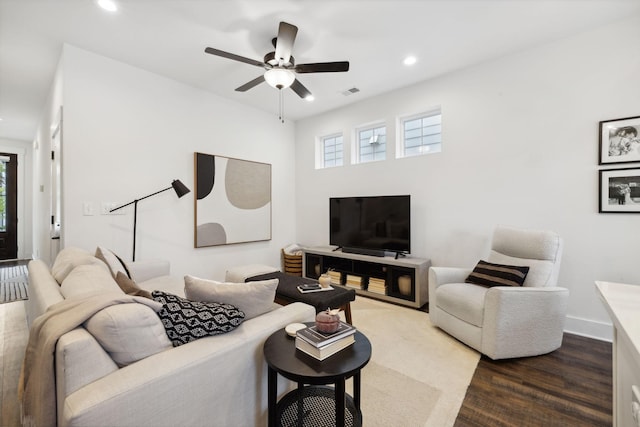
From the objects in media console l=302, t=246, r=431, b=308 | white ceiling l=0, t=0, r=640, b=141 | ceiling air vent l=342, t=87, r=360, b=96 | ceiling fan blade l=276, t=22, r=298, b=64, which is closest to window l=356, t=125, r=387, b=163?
ceiling air vent l=342, t=87, r=360, b=96

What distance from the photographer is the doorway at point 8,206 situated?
6062mm

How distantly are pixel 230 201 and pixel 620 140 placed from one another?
4.25 m

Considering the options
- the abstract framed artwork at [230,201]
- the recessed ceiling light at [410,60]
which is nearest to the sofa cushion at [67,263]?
the abstract framed artwork at [230,201]

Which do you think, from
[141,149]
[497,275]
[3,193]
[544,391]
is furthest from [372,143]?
[3,193]

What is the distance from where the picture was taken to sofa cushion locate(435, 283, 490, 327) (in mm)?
2292

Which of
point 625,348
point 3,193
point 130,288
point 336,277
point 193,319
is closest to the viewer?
point 625,348

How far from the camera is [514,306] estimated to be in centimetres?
215

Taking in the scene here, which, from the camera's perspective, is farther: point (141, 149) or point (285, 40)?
point (141, 149)

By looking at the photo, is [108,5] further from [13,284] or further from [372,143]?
[13,284]

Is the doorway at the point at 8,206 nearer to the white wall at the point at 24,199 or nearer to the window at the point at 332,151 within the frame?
the white wall at the point at 24,199

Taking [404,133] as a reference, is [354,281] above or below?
below

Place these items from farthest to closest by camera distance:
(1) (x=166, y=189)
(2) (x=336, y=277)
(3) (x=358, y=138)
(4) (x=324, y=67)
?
1. (3) (x=358, y=138)
2. (2) (x=336, y=277)
3. (1) (x=166, y=189)
4. (4) (x=324, y=67)

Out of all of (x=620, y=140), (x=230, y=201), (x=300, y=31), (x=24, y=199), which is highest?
(x=300, y=31)

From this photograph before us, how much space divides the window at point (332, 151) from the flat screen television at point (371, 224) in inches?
30.8
